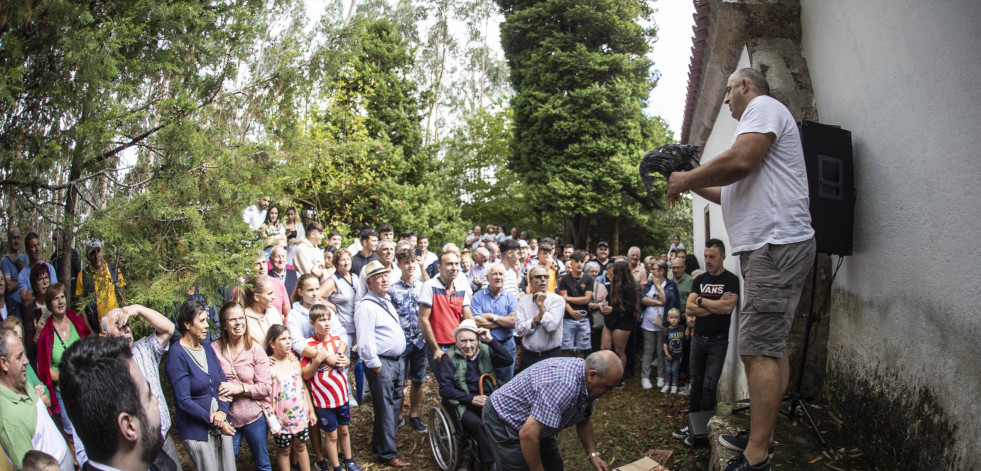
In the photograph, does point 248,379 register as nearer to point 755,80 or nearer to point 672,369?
point 755,80

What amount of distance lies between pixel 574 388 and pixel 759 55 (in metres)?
3.35

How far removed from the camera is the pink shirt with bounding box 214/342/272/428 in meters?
4.73

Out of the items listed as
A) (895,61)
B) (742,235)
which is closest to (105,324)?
(742,235)

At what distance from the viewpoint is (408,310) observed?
22.0ft

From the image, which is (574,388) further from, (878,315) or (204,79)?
(204,79)

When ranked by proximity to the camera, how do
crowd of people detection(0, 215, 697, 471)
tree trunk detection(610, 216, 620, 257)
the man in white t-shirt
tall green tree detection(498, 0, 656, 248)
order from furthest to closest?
tree trunk detection(610, 216, 620, 257) → tall green tree detection(498, 0, 656, 248) → crowd of people detection(0, 215, 697, 471) → the man in white t-shirt

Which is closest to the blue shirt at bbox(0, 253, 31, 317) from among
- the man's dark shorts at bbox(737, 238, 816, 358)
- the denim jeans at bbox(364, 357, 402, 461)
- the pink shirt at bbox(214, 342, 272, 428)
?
the pink shirt at bbox(214, 342, 272, 428)

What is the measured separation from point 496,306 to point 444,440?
1.73m

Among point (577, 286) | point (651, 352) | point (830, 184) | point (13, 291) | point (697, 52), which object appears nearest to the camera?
point (830, 184)

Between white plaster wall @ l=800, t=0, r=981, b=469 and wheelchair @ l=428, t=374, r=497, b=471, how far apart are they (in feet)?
10.6

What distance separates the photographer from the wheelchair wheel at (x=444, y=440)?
17.8ft

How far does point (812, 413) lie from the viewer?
4.07m

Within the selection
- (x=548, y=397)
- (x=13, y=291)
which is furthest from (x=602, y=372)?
(x=13, y=291)

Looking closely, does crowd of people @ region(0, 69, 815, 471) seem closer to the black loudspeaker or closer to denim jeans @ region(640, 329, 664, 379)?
denim jeans @ region(640, 329, 664, 379)
